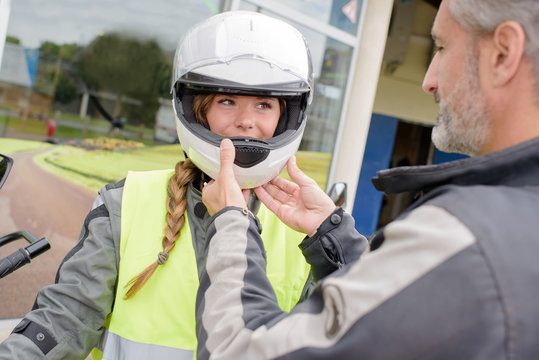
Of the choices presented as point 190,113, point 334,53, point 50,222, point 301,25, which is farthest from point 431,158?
point 190,113

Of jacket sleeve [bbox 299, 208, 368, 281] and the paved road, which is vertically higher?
jacket sleeve [bbox 299, 208, 368, 281]

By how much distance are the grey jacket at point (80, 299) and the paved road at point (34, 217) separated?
2.11 m

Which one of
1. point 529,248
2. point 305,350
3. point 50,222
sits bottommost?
point 50,222

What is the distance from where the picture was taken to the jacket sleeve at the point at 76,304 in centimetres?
109

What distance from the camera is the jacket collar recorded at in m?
0.71

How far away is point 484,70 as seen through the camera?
2.64ft

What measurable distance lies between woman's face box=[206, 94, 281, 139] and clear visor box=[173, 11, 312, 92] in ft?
0.25

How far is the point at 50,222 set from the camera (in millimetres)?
3348

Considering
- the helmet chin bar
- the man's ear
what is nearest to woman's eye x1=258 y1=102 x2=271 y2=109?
the helmet chin bar

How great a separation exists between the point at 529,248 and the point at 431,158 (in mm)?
8054

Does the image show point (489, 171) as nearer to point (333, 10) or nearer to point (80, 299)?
point (80, 299)

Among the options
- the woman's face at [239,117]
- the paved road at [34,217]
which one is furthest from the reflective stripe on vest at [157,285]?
the paved road at [34,217]

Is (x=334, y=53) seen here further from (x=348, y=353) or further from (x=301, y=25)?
(x=348, y=353)

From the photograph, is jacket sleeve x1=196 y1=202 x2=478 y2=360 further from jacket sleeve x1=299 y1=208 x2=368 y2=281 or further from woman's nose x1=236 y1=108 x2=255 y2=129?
woman's nose x1=236 y1=108 x2=255 y2=129
